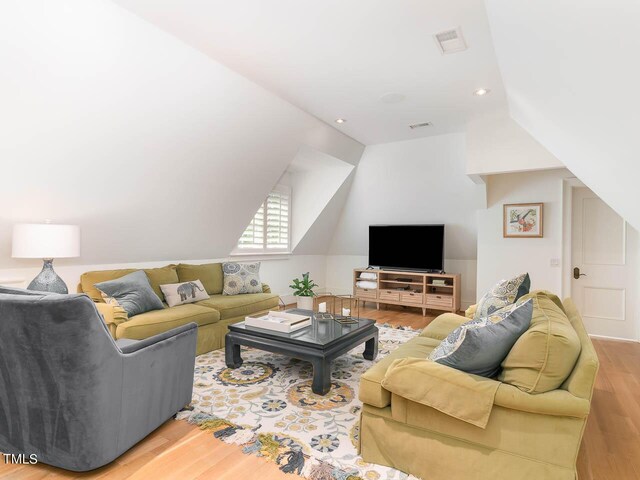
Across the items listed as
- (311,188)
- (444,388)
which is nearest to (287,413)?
(444,388)

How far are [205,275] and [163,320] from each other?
4.32ft

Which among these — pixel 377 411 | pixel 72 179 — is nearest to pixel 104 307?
pixel 72 179

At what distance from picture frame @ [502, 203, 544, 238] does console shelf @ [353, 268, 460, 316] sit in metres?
1.09

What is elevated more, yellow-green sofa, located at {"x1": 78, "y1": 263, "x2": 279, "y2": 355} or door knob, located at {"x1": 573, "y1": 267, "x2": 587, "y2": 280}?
door knob, located at {"x1": 573, "y1": 267, "x2": 587, "y2": 280}

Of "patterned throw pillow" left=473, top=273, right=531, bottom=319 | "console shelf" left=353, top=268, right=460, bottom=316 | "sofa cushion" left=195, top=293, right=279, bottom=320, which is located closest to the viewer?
"patterned throw pillow" left=473, top=273, right=531, bottom=319

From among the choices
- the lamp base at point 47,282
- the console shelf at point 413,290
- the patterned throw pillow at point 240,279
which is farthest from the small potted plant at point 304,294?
the lamp base at point 47,282

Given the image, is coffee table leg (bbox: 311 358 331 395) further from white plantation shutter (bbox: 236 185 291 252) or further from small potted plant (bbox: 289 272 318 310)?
white plantation shutter (bbox: 236 185 291 252)

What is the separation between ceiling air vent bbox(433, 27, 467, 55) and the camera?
271cm

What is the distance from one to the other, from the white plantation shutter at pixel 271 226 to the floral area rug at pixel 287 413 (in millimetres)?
2703

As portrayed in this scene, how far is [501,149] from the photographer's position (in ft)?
14.2

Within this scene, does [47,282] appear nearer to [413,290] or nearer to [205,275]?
[205,275]

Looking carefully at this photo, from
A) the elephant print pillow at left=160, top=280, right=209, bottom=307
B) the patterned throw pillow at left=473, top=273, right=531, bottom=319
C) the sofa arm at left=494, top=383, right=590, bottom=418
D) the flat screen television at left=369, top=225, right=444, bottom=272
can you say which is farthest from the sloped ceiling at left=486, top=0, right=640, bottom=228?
the elephant print pillow at left=160, top=280, right=209, bottom=307

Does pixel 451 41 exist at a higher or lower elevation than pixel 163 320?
higher

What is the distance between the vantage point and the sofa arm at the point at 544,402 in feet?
5.07
